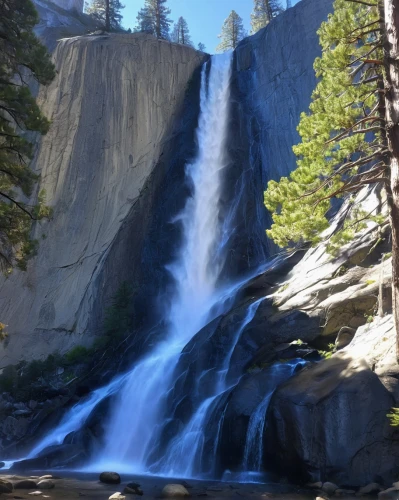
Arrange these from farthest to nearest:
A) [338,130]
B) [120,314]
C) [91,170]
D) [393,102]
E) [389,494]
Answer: [91,170], [120,314], [338,130], [389,494], [393,102]

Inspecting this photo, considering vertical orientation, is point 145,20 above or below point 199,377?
above

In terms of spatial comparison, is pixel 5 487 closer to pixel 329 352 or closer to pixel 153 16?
pixel 329 352

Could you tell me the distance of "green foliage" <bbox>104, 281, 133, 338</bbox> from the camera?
25.5 m

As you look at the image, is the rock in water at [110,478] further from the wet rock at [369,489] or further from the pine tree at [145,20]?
the pine tree at [145,20]

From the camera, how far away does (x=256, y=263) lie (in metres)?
26.1

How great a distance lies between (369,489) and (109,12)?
1736 inches

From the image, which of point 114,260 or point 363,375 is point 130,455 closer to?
point 363,375

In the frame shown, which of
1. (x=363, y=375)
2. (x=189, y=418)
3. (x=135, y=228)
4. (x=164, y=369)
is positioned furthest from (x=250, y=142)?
(x=363, y=375)

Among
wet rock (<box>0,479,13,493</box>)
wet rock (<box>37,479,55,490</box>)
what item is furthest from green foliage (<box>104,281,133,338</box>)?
wet rock (<box>0,479,13,493</box>)

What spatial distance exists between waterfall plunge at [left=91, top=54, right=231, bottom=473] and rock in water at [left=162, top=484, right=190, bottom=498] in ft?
13.5

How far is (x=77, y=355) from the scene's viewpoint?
2617cm

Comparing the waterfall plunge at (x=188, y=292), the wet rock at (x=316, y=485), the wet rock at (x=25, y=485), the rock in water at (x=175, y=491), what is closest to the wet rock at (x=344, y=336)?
the wet rock at (x=316, y=485)

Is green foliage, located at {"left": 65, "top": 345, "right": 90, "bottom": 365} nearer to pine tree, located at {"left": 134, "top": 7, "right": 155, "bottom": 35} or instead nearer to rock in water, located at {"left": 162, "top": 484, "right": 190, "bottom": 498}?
rock in water, located at {"left": 162, "top": 484, "right": 190, "bottom": 498}

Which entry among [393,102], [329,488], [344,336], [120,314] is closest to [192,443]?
[329,488]
